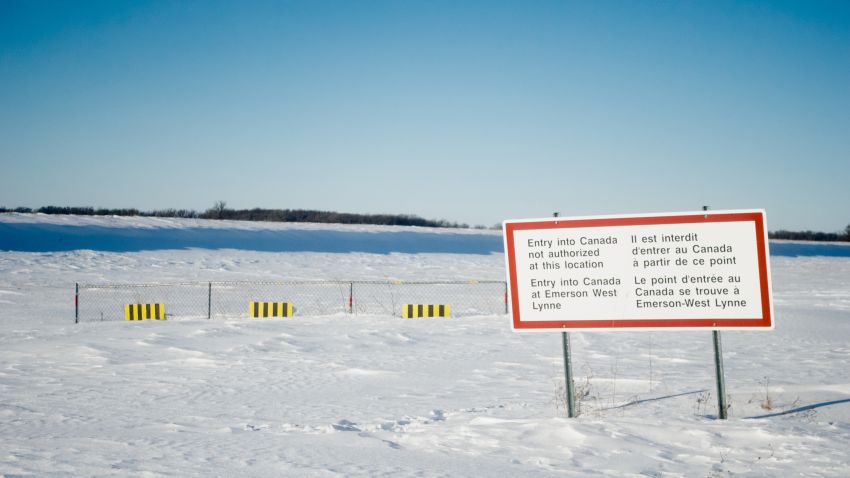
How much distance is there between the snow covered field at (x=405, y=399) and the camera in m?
5.03

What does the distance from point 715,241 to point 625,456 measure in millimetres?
2443

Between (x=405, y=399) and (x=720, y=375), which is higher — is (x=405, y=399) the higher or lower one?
the lower one

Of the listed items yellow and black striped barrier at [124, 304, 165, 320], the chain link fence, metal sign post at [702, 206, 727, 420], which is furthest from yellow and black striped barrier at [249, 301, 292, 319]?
metal sign post at [702, 206, 727, 420]

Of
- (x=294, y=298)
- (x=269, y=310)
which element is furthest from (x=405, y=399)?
(x=294, y=298)

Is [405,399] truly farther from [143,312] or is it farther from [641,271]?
[143,312]

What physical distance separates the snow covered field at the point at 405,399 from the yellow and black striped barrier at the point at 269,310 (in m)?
1.19

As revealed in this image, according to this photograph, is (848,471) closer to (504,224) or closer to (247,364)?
(504,224)

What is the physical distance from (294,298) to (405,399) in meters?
19.5

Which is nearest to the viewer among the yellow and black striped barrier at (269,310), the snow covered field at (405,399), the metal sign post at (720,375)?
the snow covered field at (405,399)

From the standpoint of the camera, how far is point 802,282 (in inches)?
1510

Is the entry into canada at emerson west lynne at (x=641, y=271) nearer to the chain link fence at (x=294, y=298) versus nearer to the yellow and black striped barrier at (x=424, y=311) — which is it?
the yellow and black striped barrier at (x=424, y=311)

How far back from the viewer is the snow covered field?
16.5 ft

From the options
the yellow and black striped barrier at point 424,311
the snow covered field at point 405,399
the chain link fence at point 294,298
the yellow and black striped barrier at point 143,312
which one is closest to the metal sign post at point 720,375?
the snow covered field at point 405,399

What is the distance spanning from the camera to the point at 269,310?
20000 millimetres
